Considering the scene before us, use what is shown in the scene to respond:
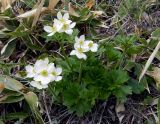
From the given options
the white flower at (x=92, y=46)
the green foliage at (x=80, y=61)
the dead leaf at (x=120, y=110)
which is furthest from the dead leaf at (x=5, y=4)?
the dead leaf at (x=120, y=110)

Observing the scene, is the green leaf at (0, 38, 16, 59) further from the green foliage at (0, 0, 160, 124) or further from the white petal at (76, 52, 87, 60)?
the white petal at (76, 52, 87, 60)

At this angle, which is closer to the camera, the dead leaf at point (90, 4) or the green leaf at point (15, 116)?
the green leaf at point (15, 116)

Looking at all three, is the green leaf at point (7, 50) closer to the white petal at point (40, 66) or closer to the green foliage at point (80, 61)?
the green foliage at point (80, 61)

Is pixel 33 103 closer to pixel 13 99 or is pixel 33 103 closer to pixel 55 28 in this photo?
pixel 13 99

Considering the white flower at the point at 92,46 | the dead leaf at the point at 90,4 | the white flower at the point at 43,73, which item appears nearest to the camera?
the white flower at the point at 43,73

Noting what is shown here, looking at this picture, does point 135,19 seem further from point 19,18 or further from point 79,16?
point 19,18

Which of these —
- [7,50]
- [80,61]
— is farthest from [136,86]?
[7,50]
